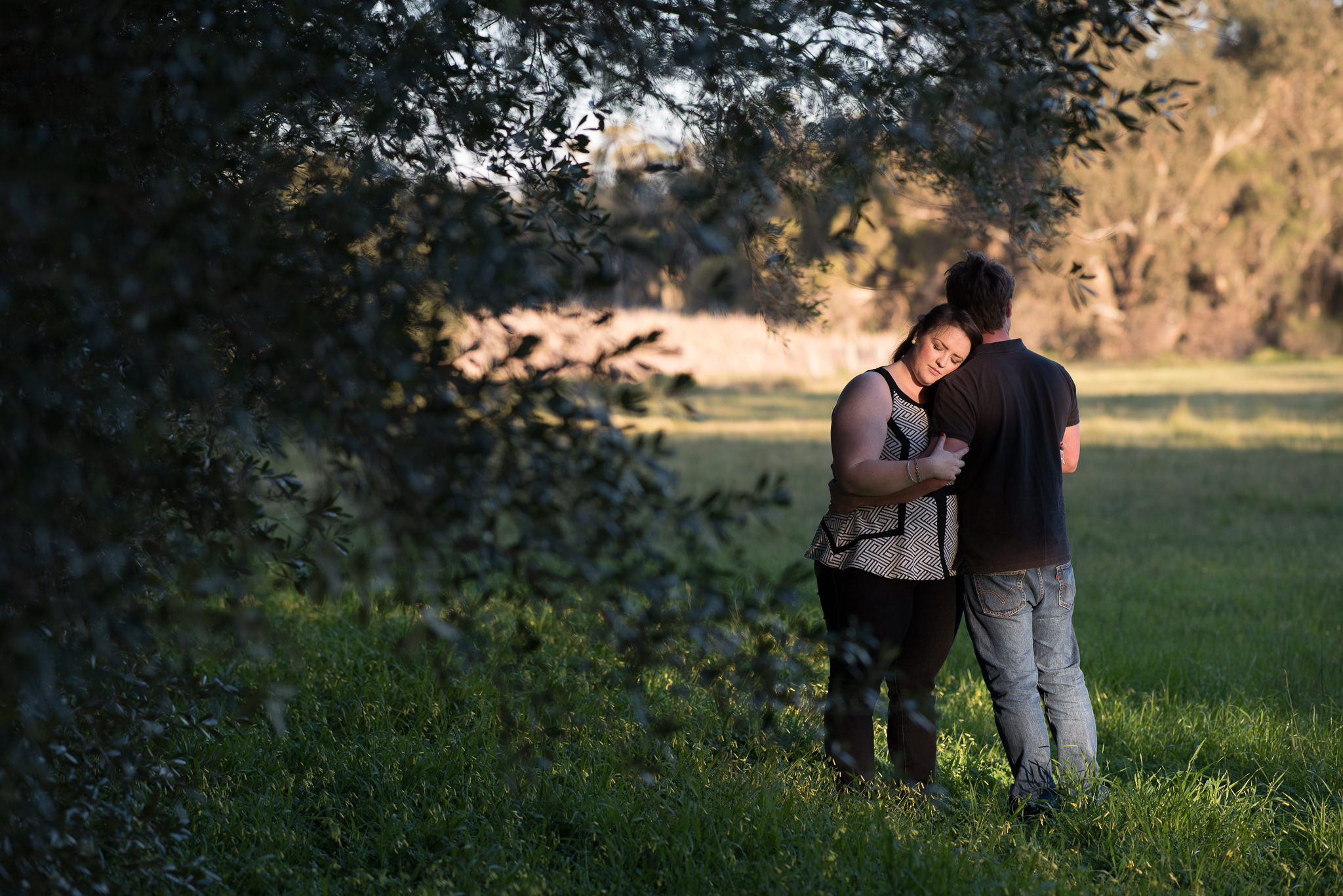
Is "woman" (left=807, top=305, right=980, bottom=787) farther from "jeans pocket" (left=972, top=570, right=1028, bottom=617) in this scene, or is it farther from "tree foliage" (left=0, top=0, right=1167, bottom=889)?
"tree foliage" (left=0, top=0, right=1167, bottom=889)

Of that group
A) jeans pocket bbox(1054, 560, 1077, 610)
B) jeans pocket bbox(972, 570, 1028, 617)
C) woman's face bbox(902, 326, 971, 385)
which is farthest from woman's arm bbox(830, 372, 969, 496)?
jeans pocket bbox(1054, 560, 1077, 610)

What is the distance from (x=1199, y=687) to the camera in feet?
20.3

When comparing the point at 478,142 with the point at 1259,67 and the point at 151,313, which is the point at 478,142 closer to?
the point at 151,313

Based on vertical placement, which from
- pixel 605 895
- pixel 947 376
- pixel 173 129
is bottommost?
pixel 605 895

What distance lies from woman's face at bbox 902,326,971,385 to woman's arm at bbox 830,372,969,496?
0.56 ft

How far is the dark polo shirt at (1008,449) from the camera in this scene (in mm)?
4254

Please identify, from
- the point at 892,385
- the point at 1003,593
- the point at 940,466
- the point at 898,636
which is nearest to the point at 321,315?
the point at 940,466

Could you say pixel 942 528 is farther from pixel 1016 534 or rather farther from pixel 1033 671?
pixel 1033 671

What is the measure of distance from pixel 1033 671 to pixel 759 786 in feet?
4.08

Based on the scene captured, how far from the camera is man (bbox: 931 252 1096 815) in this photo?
425cm

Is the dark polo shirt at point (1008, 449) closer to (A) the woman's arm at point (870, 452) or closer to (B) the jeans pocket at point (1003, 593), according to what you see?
(B) the jeans pocket at point (1003, 593)

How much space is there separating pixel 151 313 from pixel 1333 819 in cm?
459

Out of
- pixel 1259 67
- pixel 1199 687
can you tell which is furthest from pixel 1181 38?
pixel 1199 687

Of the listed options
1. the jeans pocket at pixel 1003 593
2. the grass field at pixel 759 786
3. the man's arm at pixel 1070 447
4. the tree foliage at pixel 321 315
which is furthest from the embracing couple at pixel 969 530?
the tree foliage at pixel 321 315
